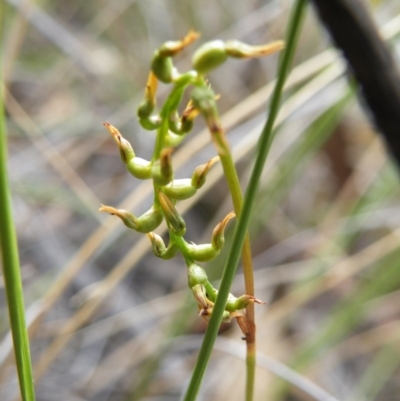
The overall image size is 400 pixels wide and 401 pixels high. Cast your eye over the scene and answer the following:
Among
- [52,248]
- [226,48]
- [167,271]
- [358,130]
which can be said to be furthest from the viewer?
[358,130]

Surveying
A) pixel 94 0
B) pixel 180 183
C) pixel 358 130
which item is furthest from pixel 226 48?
pixel 94 0

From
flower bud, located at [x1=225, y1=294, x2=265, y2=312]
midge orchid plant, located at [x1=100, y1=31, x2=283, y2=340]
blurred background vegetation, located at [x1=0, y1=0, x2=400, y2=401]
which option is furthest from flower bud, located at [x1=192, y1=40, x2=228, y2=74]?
blurred background vegetation, located at [x1=0, y1=0, x2=400, y2=401]

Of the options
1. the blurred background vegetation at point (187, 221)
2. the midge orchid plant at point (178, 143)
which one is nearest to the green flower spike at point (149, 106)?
the midge orchid plant at point (178, 143)

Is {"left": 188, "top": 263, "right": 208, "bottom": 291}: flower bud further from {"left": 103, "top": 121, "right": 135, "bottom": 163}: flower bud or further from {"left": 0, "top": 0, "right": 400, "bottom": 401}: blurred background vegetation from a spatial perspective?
{"left": 0, "top": 0, "right": 400, "bottom": 401}: blurred background vegetation

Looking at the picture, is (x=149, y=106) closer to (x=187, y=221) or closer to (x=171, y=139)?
(x=171, y=139)

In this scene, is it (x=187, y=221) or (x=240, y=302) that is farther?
(x=187, y=221)

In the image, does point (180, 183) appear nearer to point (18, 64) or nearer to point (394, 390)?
point (394, 390)

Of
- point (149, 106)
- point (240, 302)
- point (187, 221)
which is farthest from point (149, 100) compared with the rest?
point (187, 221)
